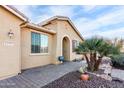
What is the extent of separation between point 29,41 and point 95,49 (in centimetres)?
569

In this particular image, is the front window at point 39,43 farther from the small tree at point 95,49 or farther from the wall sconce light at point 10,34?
the small tree at point 95,49

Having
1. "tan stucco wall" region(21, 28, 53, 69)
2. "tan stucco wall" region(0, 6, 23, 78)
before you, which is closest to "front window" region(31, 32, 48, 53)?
"tan stucco wall" region(21, 28, 53, 69)

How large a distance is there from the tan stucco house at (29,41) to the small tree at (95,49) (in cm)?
443

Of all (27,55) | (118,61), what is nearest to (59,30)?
(27,55)

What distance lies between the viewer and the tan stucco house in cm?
838

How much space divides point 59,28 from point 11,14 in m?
7.20

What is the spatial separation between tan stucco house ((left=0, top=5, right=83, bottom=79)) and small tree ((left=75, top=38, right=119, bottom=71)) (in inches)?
174

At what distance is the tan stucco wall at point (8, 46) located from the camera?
8141mm

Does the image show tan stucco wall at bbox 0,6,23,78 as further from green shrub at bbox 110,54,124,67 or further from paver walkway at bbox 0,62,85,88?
green shrub at bbox 110,54,124,67

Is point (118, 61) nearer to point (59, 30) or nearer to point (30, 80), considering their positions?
point (59, 30)

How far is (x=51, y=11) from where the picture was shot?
49.2 ft

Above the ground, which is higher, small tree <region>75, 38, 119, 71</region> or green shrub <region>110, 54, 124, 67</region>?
small tree <region>75, 38, 119, 71</region>

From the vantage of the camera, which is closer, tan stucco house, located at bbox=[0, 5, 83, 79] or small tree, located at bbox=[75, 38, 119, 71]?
tan stucco house, located at bbox=[0, 5, 83, 79]

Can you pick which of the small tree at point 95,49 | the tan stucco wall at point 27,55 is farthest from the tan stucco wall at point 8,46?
the small tree at point 95,49
